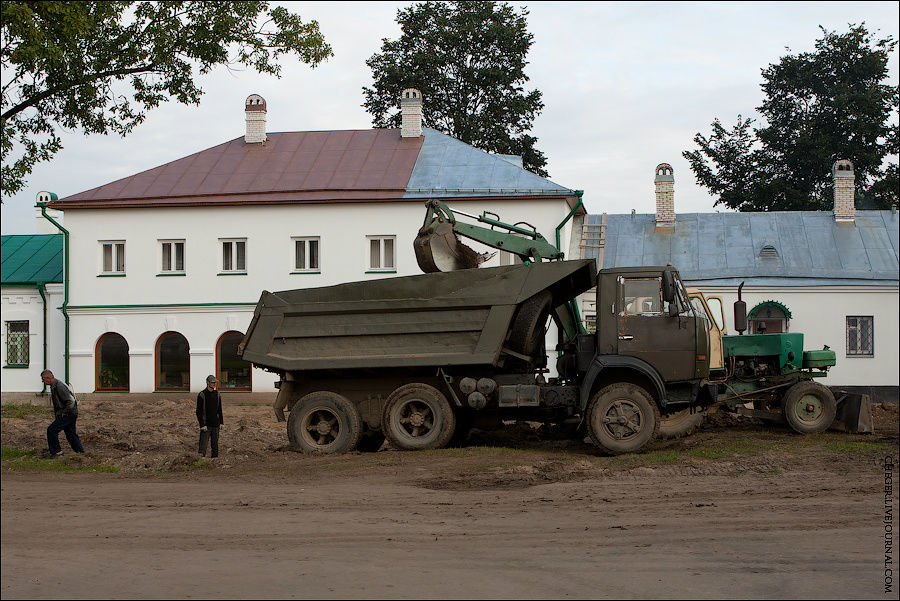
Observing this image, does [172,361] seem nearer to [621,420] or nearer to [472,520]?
[621,420]

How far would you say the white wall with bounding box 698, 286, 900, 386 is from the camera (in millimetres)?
28250

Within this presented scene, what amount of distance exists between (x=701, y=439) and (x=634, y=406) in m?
2.48

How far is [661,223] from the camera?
108 ft

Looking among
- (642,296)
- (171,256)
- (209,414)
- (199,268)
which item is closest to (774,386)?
(642,296)

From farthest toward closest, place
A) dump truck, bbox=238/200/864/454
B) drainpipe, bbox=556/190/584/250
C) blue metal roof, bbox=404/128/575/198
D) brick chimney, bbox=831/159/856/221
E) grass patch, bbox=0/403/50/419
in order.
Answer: brick chimney, bbox=831/159/856/221 → blue metal roof, bbox=404/128/575/198 → drainpipe, bbox=556/190/584/250 → grass patch, bbox=0/403/50/419 → dump truck, bbox=238/200/864/454

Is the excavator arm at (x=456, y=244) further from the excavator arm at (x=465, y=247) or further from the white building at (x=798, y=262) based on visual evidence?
Result: the white building at (x=798, y=262)

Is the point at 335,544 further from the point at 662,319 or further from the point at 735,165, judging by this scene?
the point at 735,165

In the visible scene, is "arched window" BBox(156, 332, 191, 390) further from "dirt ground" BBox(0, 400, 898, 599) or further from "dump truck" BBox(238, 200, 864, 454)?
"dump truck" BBox(238, 200, 864, 454)

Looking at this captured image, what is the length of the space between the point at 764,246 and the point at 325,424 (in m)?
20.1

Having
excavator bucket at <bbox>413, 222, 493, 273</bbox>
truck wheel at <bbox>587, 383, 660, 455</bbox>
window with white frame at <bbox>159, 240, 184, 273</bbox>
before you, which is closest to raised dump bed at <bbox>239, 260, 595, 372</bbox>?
excavator bucket at <bbox>413, 222, 493, 273</bbox>

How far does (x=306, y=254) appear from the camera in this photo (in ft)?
97.4

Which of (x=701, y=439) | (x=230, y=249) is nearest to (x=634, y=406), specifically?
(x=701, y=439)

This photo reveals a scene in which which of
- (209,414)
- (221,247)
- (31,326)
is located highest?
(221,247)

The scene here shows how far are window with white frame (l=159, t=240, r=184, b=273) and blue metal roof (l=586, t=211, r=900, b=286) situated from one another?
12.8 m
